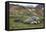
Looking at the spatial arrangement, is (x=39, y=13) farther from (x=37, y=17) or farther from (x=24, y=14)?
(x=24, y=14)

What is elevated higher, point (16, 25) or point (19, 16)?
point (19, 16)

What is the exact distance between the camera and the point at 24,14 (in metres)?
1.70

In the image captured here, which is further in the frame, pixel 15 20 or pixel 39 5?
pixel 39 5

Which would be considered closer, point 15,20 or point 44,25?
point 15,20

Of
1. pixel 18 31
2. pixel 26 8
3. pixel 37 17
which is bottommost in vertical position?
pixel 18 31

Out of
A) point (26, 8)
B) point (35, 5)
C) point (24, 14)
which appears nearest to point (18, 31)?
point (24, 14)

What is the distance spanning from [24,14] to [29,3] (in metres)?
0.21

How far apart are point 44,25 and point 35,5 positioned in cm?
39

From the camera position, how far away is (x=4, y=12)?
1626 millimetres

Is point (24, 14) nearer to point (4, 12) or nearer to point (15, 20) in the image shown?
point (15, 20)

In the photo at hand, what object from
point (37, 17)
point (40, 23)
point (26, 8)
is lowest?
point (40, 23)

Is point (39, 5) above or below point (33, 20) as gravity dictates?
above

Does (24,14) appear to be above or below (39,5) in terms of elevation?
below

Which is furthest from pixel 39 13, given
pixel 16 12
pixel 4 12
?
pixel 4 12
